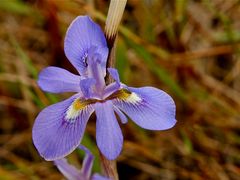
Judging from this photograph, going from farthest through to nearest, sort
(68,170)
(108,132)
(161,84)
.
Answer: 1. (161,84)
2. (68,170)
3. (108,132)

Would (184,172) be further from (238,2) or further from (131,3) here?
(131,3)

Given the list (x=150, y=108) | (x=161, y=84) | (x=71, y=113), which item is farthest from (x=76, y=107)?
(x=161, y=84)

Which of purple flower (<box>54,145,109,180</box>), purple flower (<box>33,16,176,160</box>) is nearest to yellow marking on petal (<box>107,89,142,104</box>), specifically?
purple flower (<box>33,16,176,160</box>)

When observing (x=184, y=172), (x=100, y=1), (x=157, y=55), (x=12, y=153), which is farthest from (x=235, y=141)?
(x=12, y=153)

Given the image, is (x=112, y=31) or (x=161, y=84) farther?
(x=161, y=84)

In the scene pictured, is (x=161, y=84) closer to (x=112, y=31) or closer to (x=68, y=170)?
(x=68, y=170)

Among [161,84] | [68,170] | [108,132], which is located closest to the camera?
[108,132]
